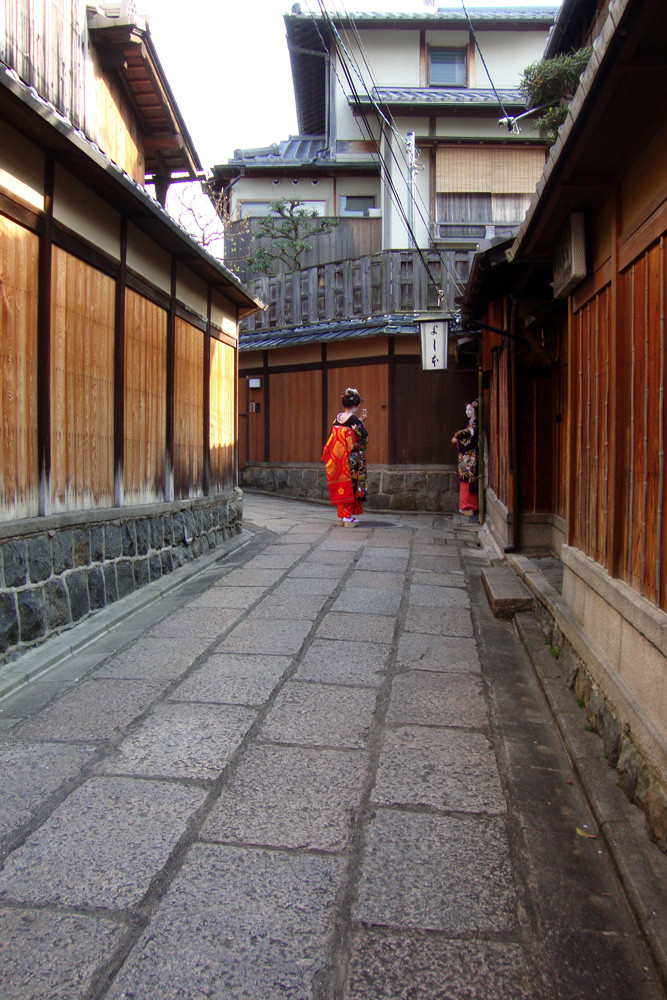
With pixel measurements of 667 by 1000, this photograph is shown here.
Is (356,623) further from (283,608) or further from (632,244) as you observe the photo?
(632,244)

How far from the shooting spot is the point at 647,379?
3.56 metres

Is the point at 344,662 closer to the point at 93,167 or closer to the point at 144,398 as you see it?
the point at 144,398

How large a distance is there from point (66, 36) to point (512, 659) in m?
8.06

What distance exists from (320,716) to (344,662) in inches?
43.5

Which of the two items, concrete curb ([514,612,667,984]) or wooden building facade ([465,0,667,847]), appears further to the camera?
wooden building facade ([465,0,667,847])

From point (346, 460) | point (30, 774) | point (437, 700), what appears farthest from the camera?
point (346, 460)

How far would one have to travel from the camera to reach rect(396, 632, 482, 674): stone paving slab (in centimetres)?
549

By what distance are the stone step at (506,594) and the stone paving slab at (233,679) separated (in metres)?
2.16

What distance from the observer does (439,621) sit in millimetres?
6789

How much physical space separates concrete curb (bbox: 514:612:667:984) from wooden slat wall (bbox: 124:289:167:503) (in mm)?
4928

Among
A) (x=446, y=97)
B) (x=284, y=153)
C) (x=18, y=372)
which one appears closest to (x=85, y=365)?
(x=18, y=372)

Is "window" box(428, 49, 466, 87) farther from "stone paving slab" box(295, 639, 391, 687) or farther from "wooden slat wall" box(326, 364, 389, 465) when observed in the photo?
"stone paving slab" box(295, 639, 391, 687)

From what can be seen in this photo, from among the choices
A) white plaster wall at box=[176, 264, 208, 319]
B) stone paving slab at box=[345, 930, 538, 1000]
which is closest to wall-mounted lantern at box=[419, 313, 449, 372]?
white plaster wall at box=[176, 264, 208, 319]

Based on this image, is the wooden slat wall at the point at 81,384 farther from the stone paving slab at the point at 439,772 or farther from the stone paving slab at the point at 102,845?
the stone paving slab at the point at 439,772
